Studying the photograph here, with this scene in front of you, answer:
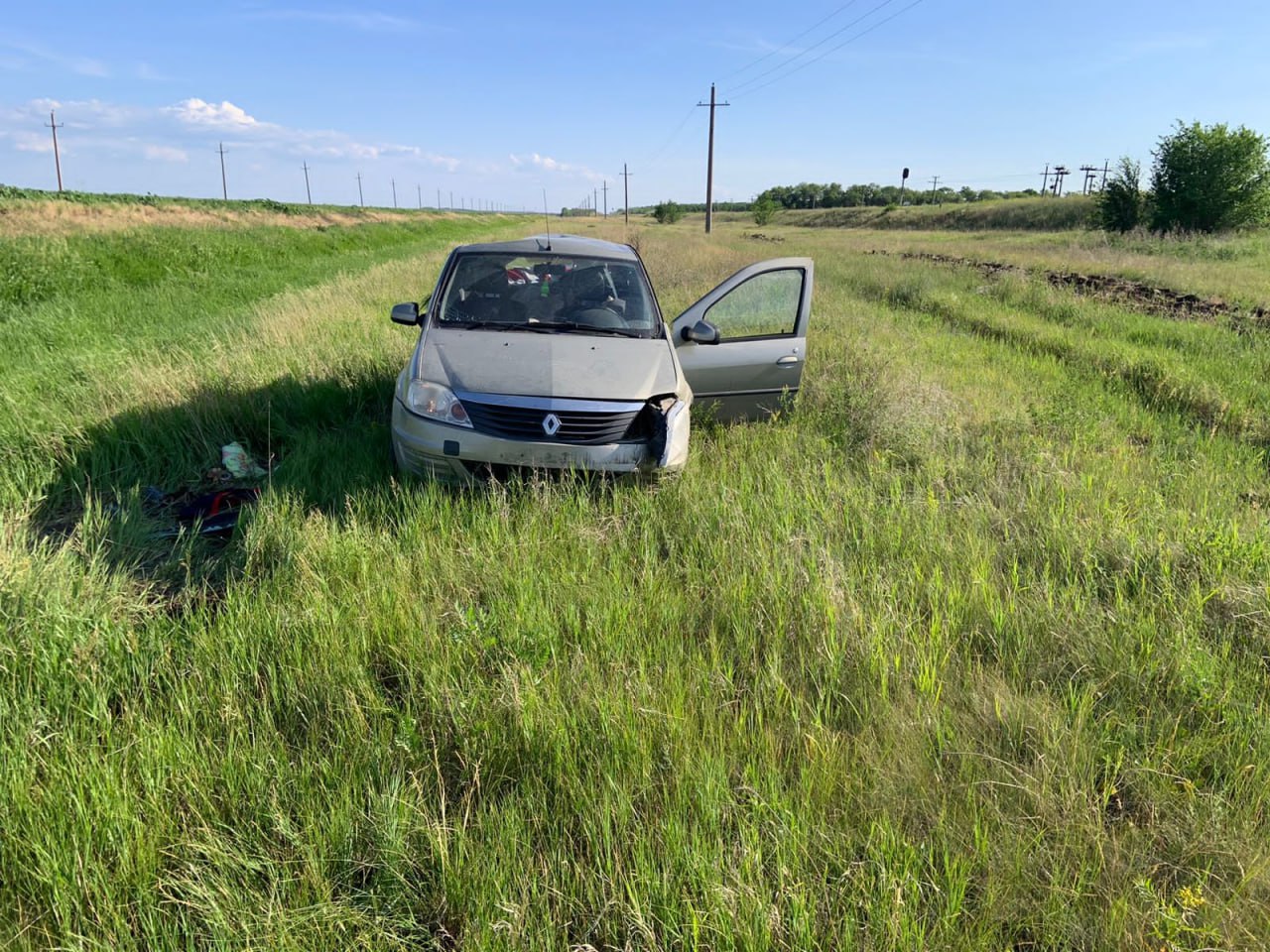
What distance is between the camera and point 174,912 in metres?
1.65

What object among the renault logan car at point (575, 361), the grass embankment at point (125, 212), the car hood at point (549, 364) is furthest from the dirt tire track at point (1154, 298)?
the grass embankment at point (125, 212)

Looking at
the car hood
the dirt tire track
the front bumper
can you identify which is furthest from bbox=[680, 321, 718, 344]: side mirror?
the dirt tire track

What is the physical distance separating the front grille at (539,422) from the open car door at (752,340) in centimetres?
160

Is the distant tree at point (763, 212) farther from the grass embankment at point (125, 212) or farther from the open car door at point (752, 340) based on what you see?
the open car door at point (752, 340)

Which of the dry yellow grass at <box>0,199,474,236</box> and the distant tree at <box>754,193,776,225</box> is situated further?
the distant tree at <box>754,193,776,225</box>

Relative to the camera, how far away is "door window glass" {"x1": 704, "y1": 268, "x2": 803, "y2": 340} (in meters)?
5.45

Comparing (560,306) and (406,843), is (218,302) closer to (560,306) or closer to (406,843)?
(560,306)

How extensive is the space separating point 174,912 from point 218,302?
14.1m

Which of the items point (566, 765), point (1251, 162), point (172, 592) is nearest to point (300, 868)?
point (566, 765)

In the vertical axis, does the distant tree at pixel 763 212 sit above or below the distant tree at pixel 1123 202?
above

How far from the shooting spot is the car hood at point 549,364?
391cm

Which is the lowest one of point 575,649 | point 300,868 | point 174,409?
point 300,868

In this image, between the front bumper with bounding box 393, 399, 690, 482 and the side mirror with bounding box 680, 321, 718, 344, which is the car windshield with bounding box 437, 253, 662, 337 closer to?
the side mirror with bounding box 680, 321, 718, 344

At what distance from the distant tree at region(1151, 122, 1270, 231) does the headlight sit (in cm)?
4249
